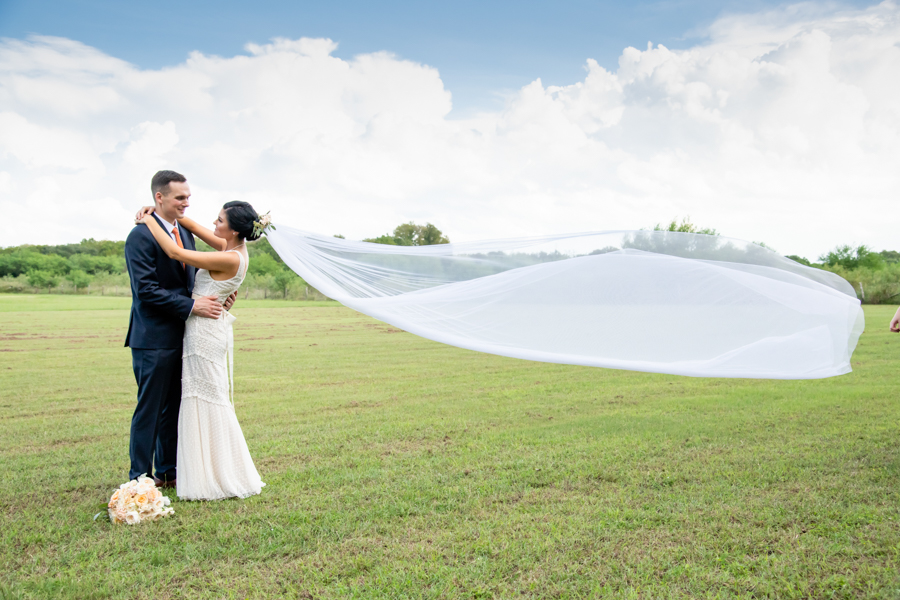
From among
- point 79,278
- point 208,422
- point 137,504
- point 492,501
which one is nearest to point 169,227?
point 208,422

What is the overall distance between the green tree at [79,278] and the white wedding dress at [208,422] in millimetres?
60739

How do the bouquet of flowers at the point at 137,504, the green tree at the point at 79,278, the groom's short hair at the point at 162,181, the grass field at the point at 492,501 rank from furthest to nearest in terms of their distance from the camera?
1. the green tree at the point at 79,278
2. the groom's short hair at the point at 162,181
3. the bouquet of flowers at the point at 137,504
4. the grass field at the point at 492,501

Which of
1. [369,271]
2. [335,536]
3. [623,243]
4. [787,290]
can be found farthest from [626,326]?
[335,536]

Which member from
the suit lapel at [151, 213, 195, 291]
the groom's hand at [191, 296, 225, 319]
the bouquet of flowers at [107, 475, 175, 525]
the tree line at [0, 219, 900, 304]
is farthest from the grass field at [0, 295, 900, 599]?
the tree line at [0, 219, 900, 304]

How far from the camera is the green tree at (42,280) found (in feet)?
180

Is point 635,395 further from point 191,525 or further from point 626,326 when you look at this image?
point 191,525

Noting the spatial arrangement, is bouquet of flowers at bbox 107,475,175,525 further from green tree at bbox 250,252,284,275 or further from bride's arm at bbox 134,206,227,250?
green tree at bbox 250,252,284,275

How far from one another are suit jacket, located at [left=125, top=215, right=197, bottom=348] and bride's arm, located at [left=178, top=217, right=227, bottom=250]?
0.05 metres

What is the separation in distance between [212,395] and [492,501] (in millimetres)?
2178

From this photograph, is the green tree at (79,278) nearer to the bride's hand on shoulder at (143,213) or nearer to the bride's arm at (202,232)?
the bride's arm at (202,232)

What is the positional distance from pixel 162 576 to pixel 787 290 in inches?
218

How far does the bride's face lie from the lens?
14.1 ft

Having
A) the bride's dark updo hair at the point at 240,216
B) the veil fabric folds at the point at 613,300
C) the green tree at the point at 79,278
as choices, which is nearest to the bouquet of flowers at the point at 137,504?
the bride's dark updo hair at the point at 240,216

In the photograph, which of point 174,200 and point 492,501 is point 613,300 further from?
point 174,200
